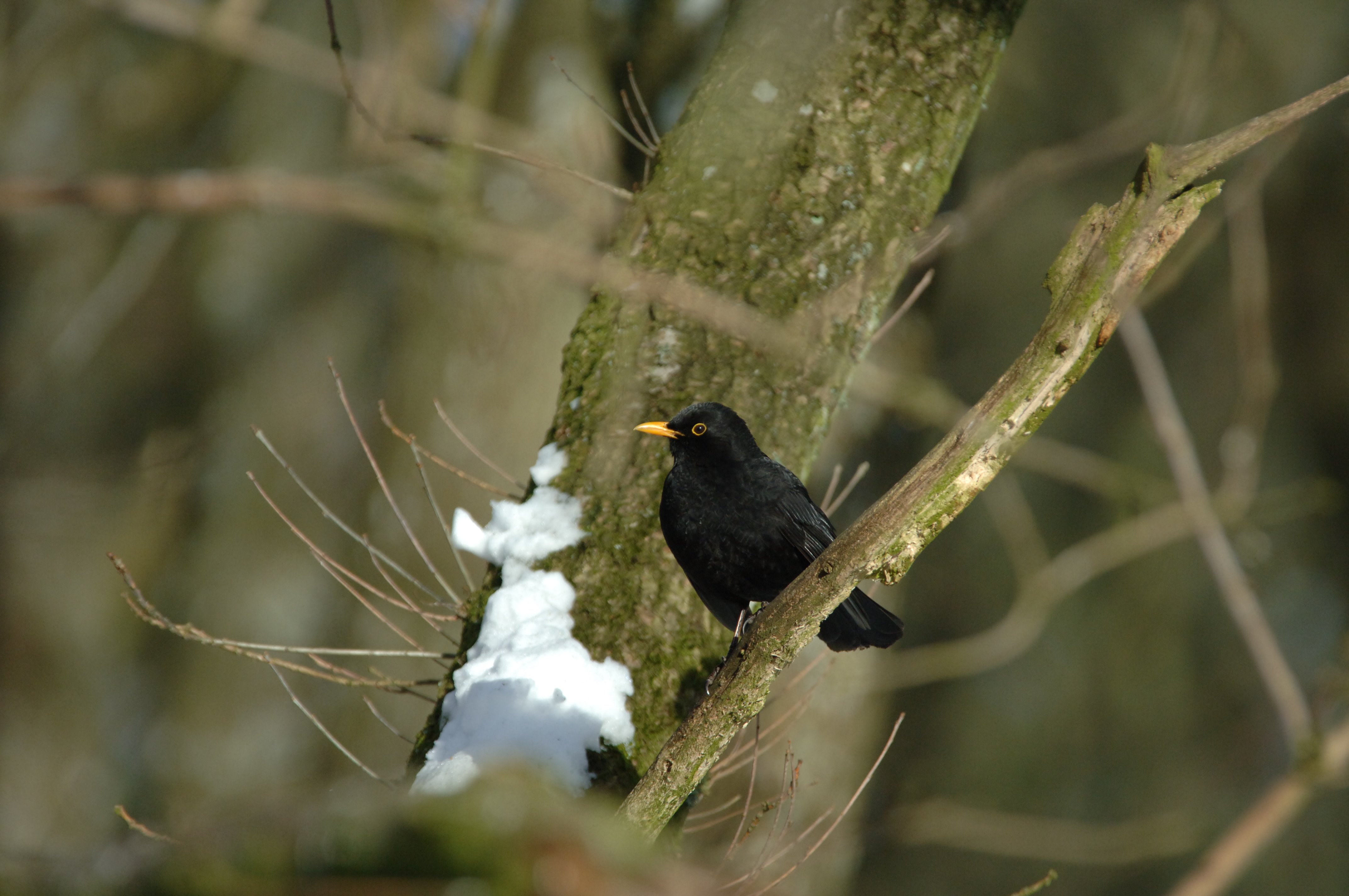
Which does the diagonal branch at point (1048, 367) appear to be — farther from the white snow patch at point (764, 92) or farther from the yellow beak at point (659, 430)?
the white snow patch at point (764, 92)

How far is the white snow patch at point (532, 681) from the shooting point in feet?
8.66

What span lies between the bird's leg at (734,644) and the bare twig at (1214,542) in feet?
6.01

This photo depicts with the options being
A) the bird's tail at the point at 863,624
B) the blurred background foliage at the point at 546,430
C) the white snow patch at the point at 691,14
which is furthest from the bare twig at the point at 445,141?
the white snow patch at the point at 691,14

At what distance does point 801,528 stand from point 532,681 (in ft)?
3.32

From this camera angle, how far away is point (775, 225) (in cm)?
339

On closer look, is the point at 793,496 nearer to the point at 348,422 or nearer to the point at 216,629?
the point at 348,422

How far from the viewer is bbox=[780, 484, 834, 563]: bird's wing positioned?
3.20 metres

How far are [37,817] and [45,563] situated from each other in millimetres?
2295

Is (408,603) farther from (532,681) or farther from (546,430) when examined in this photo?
(546,430)

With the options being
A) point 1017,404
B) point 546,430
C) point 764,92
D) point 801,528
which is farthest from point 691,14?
point 1017,404

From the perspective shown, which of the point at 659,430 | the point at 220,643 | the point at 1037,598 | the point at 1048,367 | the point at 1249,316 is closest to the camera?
the point at 1048,367

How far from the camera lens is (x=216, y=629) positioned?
27.8 ft

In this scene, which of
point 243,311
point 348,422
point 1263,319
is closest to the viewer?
point 1263,319

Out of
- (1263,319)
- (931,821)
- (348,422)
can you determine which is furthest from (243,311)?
(1263,319)
